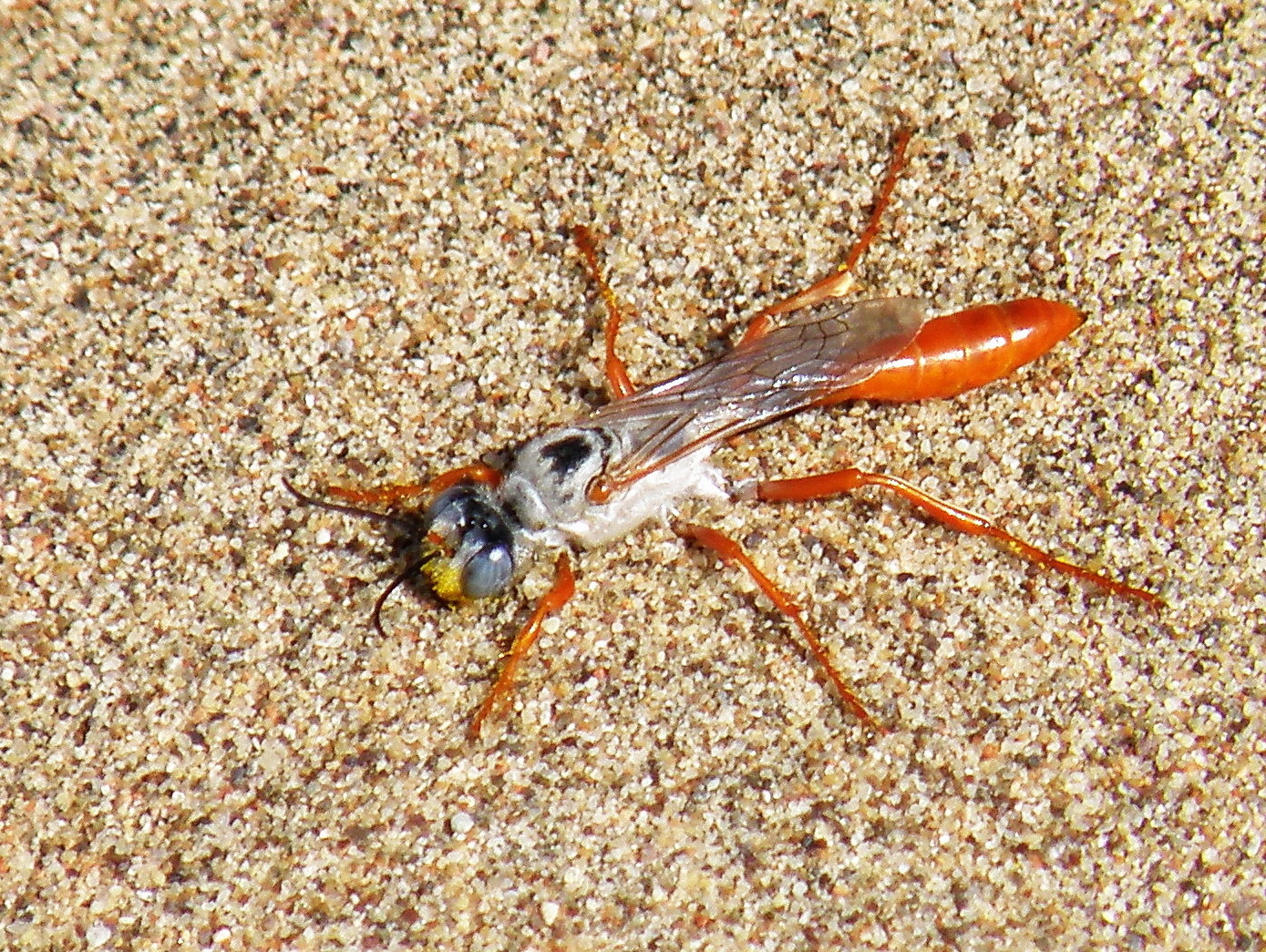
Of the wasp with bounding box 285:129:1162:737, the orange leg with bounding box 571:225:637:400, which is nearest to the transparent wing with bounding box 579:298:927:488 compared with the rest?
the wasp with bounding box 285:129:1162:737

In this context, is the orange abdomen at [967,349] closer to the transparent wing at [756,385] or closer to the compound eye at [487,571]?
the transparent wing at [756,385]

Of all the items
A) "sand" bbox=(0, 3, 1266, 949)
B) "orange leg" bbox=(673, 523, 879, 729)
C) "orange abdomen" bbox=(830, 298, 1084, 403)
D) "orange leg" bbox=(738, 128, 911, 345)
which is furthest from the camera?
"orange leg" bbox=(738, 128, 911, 345)

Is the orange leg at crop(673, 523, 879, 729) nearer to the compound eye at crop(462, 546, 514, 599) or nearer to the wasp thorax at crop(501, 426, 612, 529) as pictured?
the wasp thorax at crop(501, 426, 612, 529)

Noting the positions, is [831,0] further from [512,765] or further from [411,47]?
[512,765]

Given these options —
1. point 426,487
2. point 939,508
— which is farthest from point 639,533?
point 939,508

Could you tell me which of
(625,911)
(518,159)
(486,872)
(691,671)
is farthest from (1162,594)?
(518,159)
